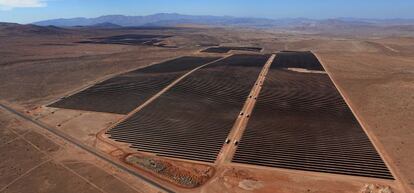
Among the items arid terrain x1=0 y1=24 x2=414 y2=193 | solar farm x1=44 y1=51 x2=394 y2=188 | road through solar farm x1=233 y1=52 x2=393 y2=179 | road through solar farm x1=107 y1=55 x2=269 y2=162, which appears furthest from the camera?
road through solar farm x1=107 y1=55 x2=269 y2=162

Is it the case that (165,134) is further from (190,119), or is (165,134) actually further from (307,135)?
(307,135)

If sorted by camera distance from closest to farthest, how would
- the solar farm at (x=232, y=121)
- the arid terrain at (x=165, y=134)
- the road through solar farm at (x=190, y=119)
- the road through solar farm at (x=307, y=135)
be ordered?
the arid terrain at (x=165, y=134)
the road through solar farm at (x=307, y=135)
the solar farm at (x=232, y=121)
the road through solar farm at (x=190, y=119)

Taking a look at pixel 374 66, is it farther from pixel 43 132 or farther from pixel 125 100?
pixel 43 132

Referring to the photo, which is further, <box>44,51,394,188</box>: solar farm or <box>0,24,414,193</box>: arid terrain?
<box>44,51,394,188</box>: solar farm

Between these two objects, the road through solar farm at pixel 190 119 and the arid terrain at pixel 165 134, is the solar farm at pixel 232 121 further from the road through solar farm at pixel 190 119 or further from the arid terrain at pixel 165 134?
the arid terrain at pixel 165 134

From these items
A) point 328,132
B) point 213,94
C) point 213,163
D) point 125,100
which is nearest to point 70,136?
point 125,100

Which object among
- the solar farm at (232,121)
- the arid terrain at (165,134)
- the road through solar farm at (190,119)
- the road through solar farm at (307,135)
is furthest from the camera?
the road through solar farm at (190,119)

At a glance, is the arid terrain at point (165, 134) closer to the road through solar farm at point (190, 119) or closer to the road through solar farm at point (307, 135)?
the road through solar farm at point (190, 119)

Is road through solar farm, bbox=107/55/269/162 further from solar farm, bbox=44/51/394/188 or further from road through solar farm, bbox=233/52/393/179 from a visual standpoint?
road through solar farm, bbox=233/52/393/179

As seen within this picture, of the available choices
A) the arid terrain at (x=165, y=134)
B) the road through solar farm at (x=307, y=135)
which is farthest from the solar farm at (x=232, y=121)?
the arid terrain at (x=165, y=134)

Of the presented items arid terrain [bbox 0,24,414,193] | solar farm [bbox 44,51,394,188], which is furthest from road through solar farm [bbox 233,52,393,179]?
arid terrain [bbox 0,24,414,193]

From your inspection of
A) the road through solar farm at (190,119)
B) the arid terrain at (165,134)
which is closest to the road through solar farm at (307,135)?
the arid terrain at (165,134)

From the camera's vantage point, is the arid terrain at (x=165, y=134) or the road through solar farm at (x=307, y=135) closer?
the arid terrain at (x=165, y=134)
